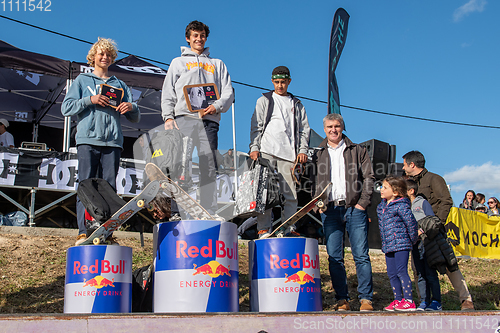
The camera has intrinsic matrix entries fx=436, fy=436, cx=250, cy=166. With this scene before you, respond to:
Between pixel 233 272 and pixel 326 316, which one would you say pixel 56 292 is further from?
pixel 326 316

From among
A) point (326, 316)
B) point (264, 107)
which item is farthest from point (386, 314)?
point (264, 107)

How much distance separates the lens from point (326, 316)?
7.68 feet

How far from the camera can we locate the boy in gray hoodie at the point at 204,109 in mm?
3873

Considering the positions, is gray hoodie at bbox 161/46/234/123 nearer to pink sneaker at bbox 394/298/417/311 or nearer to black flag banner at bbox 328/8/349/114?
pink sneaker at bbox 394/298/417/311

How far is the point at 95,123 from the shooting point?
11.9 ft

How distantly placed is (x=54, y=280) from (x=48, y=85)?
9.11m

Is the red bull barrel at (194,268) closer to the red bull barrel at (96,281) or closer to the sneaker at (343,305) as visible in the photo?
the red bull barrel at (96,281)

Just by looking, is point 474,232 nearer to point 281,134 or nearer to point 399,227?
point 399,227

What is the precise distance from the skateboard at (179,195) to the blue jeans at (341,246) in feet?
3.93

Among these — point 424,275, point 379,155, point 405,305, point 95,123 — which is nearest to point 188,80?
point 95,123

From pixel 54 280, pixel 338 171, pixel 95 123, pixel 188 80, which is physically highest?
pixel 188 80

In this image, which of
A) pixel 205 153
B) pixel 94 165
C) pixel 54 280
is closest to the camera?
pixel 94 165

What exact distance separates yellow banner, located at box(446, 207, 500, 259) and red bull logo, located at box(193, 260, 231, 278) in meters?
7.57

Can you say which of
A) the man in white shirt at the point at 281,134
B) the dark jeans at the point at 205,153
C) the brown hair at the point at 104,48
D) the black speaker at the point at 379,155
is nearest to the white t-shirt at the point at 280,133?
the man in white shirt at the point at 281,134
